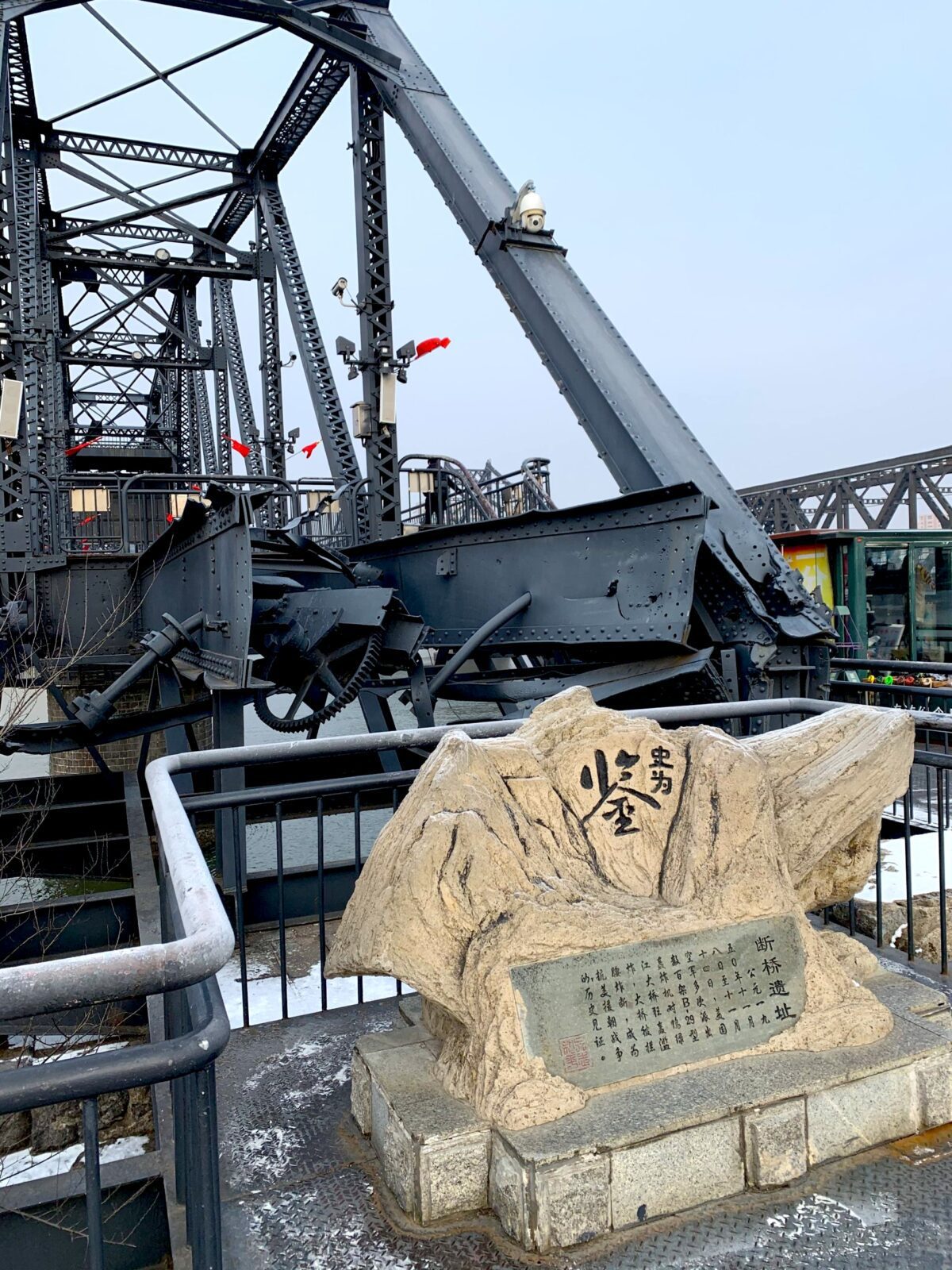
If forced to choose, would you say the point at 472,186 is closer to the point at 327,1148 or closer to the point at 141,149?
the point at 327,1148

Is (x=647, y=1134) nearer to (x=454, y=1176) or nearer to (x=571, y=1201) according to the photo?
(x=571, y=1201)

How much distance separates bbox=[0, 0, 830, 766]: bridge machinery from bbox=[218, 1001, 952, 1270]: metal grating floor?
4.23m

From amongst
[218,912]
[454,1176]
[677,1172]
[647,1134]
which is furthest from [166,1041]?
[677,1172]

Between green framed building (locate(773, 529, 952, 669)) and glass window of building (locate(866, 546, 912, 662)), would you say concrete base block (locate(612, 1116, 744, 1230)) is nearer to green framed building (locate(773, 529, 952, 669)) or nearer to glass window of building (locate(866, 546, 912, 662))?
green framed building (locate(773, 529, 952, 669))

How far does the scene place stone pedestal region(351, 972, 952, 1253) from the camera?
2.57m

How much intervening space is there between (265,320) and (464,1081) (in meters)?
19.0

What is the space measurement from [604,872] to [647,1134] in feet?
2.67

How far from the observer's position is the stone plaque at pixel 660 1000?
2826mm

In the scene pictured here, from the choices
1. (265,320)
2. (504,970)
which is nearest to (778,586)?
(504,970)

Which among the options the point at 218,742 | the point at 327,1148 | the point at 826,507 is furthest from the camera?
the point at 826,507

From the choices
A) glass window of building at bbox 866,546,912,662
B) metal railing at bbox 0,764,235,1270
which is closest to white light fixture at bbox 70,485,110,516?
glass window of building at bbox 866,546,912,662

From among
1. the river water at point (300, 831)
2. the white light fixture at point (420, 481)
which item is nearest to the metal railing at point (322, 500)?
the white light fixture at point (420, 481)

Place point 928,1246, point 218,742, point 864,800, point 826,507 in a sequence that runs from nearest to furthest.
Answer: point 928,1246 → point 864,800 → point 218,742 → point 826,507

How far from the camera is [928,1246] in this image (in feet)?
8.37
